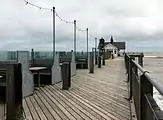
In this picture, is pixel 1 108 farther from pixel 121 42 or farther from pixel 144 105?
pixel 121 42

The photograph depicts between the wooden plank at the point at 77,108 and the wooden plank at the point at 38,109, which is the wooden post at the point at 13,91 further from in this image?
the wooden plank at the point at 77,108

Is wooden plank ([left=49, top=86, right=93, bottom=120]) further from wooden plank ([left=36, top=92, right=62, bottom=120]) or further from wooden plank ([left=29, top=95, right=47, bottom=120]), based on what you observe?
wooden plank ([left=29, top=95, right=47, bottom=120])

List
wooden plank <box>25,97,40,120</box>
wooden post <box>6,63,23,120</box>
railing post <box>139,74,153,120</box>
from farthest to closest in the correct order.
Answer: wooden plank <box>25,97,40,120</box>
wooden post <box>6,63,23,120</box>
railing post <box>139,74,153,120</box>

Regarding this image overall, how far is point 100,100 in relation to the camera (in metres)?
6.23

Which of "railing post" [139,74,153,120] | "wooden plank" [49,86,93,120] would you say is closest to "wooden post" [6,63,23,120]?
"wooden plank" [49,86,93,120]

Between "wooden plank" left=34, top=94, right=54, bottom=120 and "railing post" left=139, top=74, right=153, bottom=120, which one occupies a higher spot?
"railing post" left=139, top=74, right=153, bottom=120

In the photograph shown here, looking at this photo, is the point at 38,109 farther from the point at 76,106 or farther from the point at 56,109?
the point at 76,106

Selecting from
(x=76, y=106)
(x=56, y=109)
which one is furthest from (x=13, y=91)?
(x=76, y=106)

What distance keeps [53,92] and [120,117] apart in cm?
313

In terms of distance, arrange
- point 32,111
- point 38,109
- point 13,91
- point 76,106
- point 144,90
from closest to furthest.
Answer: point 144,90, point 13,91, point 32,111, point 38,109, point 76,106

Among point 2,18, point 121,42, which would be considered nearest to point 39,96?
point 2,18

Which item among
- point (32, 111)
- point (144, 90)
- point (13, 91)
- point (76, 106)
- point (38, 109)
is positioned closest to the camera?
point (144, 90)

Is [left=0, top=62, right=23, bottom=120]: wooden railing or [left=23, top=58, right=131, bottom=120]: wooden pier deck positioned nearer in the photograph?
[left=0, top=62, right=23, bottom=120]: wooden railing

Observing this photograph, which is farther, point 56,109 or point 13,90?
point 56,109
